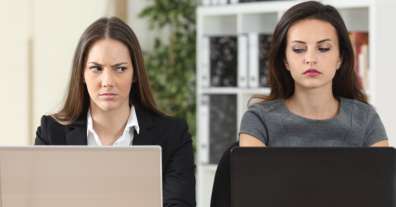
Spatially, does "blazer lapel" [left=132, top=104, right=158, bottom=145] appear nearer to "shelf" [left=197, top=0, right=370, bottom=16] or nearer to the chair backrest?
the chair backrest

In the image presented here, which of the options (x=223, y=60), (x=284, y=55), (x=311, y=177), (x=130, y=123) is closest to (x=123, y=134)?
(x=130, y=123)

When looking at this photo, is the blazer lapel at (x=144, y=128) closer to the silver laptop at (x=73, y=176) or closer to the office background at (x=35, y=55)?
the silver laptop at (x=73, y=176)

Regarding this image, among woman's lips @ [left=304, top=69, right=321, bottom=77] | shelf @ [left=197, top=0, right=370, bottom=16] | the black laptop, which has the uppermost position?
shelf @ [left=197, top=0, right=370, bottom=16]

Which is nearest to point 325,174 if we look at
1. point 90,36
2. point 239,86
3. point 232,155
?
point 232,155

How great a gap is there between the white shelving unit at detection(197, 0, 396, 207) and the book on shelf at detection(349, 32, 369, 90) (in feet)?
0.27

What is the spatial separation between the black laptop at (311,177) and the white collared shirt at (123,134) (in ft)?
2.20

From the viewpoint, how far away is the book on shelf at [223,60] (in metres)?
4.61

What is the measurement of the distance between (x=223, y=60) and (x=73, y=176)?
3151mm

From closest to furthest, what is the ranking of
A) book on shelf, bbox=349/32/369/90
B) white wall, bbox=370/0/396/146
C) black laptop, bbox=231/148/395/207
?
black laptop, bbox=231/148/395/207, white wall, bbox=370/0/396/146, book on shelf, bbox=349/32/369/90

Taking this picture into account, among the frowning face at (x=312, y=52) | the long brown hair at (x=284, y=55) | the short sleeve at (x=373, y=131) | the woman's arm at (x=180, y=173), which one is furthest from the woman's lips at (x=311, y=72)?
the woman's arm at (x=180, y=173)

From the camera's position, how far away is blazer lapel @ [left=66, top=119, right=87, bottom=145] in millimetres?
2115

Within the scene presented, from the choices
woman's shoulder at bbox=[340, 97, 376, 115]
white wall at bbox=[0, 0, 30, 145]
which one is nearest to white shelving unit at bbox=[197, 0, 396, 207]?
white wall at bbox=[0, 0, 30, 145]

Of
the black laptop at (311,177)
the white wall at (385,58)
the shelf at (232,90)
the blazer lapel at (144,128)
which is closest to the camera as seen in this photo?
the black laptop at (311,177)

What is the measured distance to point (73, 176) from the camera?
153 centimetres
